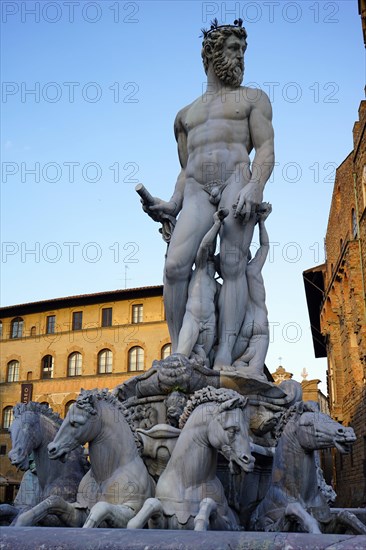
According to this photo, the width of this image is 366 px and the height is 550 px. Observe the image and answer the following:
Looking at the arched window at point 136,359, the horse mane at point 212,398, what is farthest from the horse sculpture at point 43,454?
the arched window at point 136,359

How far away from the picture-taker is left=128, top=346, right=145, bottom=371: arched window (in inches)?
1788

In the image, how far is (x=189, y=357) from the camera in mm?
6570

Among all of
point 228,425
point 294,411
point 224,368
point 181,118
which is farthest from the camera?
point 181,118

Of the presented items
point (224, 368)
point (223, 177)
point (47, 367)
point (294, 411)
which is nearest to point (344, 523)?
point (294, 411)

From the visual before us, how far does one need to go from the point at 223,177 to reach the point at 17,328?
44.6 meters

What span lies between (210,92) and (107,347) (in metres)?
39.8

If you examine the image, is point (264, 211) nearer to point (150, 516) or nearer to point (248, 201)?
point (248, 201)

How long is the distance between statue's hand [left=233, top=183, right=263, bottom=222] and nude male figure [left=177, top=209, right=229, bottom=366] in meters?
0.13

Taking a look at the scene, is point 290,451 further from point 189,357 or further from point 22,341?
point 22,341

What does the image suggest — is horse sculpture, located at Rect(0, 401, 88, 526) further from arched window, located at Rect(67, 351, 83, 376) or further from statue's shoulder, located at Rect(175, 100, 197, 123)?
arched window, located at Rect(67, 351, 83, 376)

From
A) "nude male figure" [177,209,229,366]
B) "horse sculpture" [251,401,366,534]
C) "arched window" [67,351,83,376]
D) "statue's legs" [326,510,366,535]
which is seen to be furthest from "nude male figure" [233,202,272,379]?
"arched window" [67,351,83,376]

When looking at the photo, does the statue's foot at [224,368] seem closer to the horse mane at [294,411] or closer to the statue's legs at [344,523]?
the horse mane at [294,411]

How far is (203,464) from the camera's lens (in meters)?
4.91

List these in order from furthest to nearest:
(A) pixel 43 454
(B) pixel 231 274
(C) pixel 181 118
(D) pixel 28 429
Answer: (C) pixel 181 118 < (B) pixel 231 274 < (A) pixel 43 454 < (D) pixel 28 429
